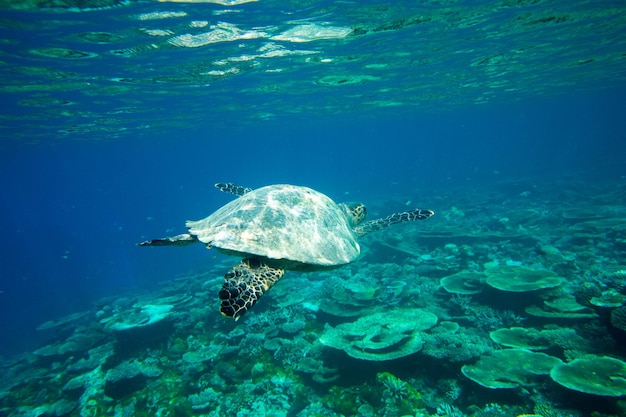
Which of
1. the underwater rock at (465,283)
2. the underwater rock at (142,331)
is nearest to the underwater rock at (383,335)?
the underwater rock at (465,283)

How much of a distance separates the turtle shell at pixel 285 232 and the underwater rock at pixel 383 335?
2292 millimetres

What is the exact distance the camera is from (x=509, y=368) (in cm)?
630

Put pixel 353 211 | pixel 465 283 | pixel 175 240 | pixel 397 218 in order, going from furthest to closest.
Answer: pixel 465 283, pixel 353 211, pixel 397 218, pixel 175 240

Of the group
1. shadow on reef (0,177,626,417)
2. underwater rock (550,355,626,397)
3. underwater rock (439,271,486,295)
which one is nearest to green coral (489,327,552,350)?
shadow on reef (0,177,626,417)

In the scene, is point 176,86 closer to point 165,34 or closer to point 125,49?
point 125,49

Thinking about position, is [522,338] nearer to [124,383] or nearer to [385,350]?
[385,350]

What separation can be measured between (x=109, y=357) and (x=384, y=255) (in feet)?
43.7

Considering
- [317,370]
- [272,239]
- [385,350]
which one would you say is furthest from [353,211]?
[317,370]

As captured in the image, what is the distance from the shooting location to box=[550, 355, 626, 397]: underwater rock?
5.16 metres

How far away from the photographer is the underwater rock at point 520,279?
28.3 feet

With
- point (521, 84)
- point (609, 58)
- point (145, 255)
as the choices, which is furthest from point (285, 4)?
point (145, 255)

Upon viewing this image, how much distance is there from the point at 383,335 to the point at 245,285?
4.81m

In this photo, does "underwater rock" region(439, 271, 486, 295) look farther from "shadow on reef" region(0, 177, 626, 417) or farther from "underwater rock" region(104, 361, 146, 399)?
"underwater rock" region(104, 361, 146, 399)

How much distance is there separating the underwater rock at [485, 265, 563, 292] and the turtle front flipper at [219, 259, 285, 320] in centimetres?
731
